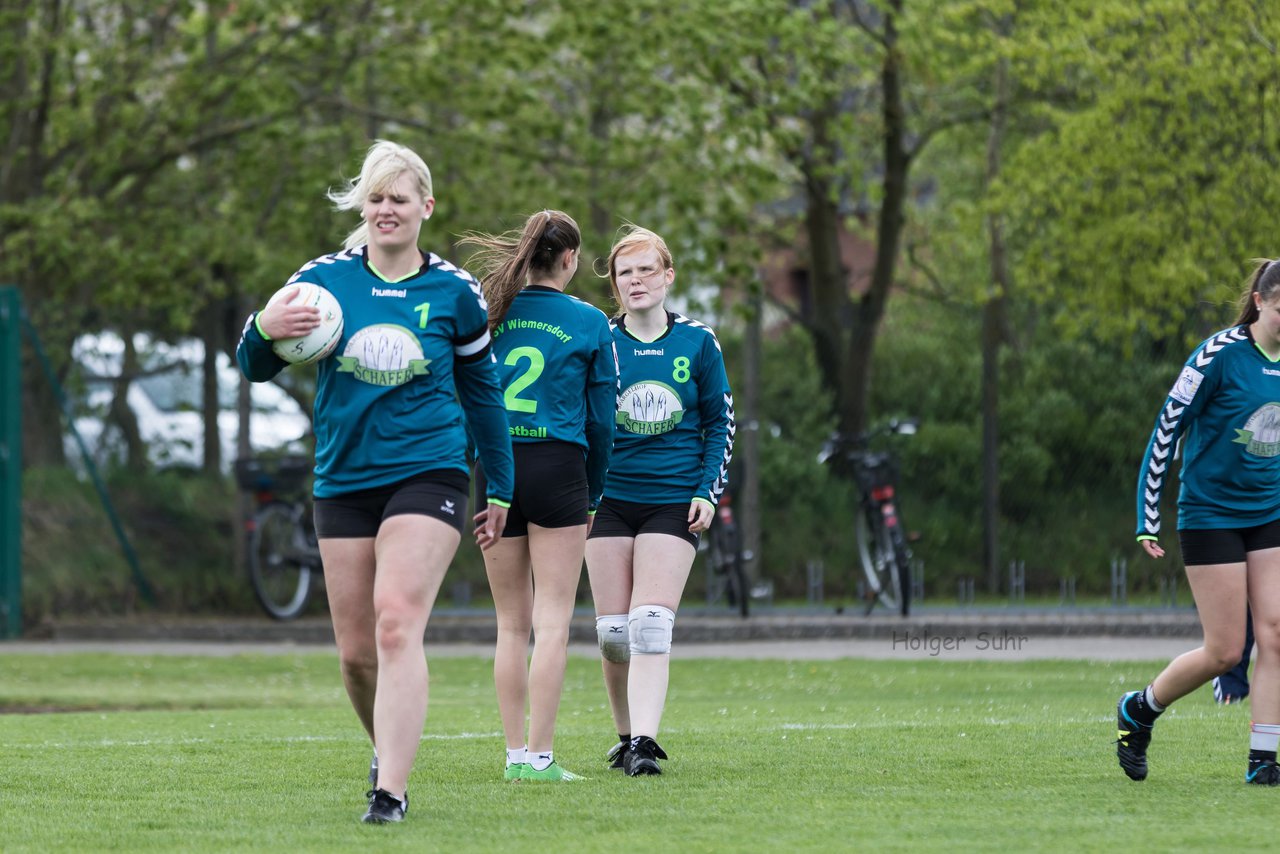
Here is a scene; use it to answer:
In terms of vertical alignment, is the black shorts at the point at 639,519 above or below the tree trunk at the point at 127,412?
below

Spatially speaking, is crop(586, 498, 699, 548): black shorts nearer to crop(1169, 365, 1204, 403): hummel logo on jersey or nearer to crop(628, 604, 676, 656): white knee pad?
crop(628, 604, 676, 656): white knee pad

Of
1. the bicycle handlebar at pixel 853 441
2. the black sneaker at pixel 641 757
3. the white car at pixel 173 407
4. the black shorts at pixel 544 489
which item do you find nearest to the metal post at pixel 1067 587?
the bicycle handlebar at pixel 853 441

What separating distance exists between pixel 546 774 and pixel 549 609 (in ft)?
1.93

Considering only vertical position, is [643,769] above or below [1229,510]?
below

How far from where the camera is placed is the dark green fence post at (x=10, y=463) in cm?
1670

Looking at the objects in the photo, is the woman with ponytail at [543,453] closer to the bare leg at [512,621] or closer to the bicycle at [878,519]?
the bare leg at [512,621]

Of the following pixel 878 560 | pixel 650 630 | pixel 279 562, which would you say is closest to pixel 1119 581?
pixel 878 560

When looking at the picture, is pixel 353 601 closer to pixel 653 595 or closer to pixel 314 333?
pixel 314 333

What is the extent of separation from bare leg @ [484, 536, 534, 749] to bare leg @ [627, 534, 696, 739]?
0.47m

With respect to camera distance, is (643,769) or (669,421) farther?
(669,421)

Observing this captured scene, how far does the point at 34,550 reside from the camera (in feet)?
55.9

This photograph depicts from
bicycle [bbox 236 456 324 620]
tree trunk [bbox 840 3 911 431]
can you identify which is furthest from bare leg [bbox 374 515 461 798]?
tree trunk [bbox 840 3 911 431]

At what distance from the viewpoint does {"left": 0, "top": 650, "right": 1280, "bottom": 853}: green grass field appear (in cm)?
577

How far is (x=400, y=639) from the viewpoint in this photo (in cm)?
582
